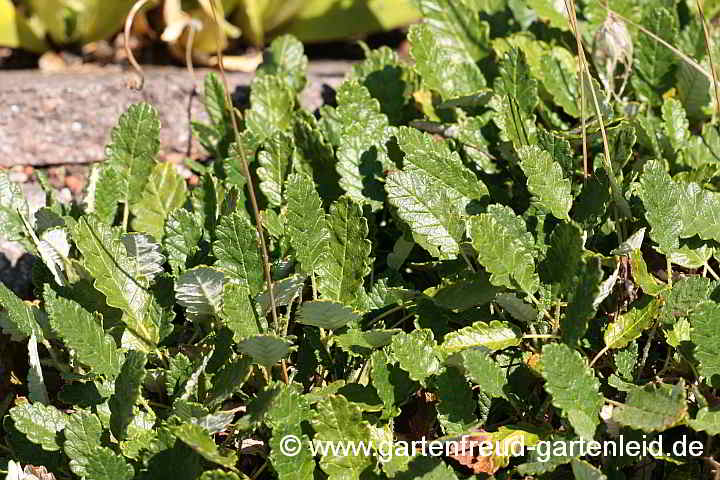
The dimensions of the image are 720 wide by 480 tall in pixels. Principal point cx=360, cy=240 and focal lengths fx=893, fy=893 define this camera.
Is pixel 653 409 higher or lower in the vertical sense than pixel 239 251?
lower

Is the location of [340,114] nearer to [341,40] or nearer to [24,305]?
[24,305]

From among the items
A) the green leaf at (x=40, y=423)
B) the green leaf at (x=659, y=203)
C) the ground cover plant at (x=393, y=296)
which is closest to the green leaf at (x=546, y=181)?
the ground cover plant at (x=393, y=296)

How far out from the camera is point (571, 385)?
121cm

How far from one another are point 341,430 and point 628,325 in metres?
0.46

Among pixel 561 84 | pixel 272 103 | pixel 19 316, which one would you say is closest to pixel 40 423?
pixel 19 316

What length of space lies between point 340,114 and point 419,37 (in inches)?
9.4

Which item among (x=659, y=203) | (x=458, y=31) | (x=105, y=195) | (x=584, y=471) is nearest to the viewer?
(x=584, y=471)

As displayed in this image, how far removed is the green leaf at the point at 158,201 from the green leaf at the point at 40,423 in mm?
458

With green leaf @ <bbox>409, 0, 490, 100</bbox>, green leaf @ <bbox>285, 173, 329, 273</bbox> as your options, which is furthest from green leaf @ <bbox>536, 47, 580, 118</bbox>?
green leaf @ <bbox>285, 173, 329, 273</bbox>

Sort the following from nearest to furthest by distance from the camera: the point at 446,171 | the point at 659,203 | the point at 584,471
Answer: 1. the point at 584,471
2. the point at 659,203
3. the point at 446,171

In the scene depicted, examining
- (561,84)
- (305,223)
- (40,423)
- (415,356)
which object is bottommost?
(40,423)

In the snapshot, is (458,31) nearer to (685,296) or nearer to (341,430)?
(685,296)

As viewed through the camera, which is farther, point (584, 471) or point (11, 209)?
point (11, 209)

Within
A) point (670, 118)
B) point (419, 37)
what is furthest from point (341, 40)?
point (670, 118)
